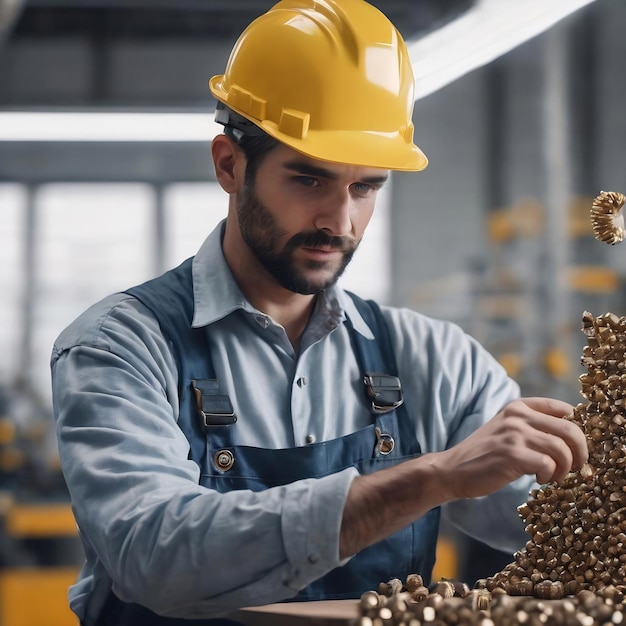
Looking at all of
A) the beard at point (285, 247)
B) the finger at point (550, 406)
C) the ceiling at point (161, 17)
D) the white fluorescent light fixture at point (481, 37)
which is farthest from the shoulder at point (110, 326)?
the ceiling at point (161, 17)

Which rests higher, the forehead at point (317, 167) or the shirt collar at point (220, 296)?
the forehead at point (317, 167)

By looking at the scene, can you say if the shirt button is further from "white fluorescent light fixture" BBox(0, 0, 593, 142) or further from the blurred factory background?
the blurred factory background

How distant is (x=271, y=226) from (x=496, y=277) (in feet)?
12.0

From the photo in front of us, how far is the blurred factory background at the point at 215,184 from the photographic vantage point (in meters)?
4.77

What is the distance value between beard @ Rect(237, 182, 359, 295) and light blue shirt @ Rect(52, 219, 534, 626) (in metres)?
0.08

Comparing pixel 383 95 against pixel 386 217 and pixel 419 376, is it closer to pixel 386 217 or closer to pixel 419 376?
pixel 419 376

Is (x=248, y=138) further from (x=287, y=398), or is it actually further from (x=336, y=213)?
(x=287, y=398)

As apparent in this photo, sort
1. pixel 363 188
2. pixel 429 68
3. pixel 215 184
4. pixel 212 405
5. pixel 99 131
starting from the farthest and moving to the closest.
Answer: pixel 99 131, pixel 215 184, pixel 429 68, pixel 363 188, pixel 212 405

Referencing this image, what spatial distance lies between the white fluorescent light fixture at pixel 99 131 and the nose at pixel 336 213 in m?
3.65

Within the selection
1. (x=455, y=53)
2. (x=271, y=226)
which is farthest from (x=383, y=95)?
(x=455, y=53)

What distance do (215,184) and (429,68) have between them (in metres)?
1.43

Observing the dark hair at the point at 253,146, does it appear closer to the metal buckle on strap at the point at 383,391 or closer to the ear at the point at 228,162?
the ear at the point at 228,162

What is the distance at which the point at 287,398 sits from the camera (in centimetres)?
153

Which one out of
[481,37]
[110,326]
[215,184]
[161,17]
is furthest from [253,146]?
[161,17]
